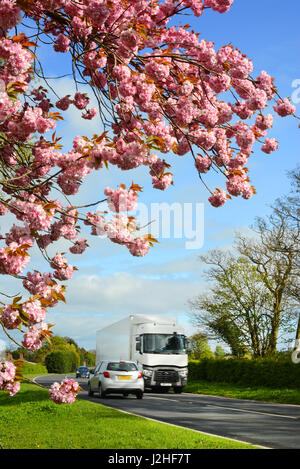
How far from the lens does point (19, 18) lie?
4.64m

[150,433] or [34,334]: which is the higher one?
[34,334]

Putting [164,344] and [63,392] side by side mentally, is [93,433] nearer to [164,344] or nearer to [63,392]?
[63,392]

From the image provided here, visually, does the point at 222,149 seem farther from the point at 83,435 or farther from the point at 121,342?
the point at 121,342

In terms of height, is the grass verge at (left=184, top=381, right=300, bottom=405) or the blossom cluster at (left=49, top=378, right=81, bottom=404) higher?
the blossom cluster at (left=49, top=378, right=81, bottom=404)

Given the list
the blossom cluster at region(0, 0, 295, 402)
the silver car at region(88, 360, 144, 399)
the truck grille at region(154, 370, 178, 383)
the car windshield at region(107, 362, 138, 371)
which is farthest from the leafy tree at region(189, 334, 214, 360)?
the blossom cluster at region(0, 0, 295, 402)

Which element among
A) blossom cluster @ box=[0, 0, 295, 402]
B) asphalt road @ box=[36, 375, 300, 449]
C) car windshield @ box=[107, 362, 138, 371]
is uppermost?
blossom cluster @ box=[0, 0, 295, 402]

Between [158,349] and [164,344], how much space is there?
40 centimetres

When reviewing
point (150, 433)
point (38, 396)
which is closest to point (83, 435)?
point (150, 433)

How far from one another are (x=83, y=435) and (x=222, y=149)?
5836 millimetres

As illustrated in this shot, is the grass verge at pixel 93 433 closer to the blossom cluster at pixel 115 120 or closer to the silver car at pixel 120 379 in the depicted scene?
the blossom cluster at pixel 115 120

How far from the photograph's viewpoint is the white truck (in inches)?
1025

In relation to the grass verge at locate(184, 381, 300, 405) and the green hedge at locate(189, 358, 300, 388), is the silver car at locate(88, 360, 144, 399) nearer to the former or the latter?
the grass verge at locate(184, 381, 300, 405)

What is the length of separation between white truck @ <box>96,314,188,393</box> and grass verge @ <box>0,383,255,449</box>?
38.2ft
